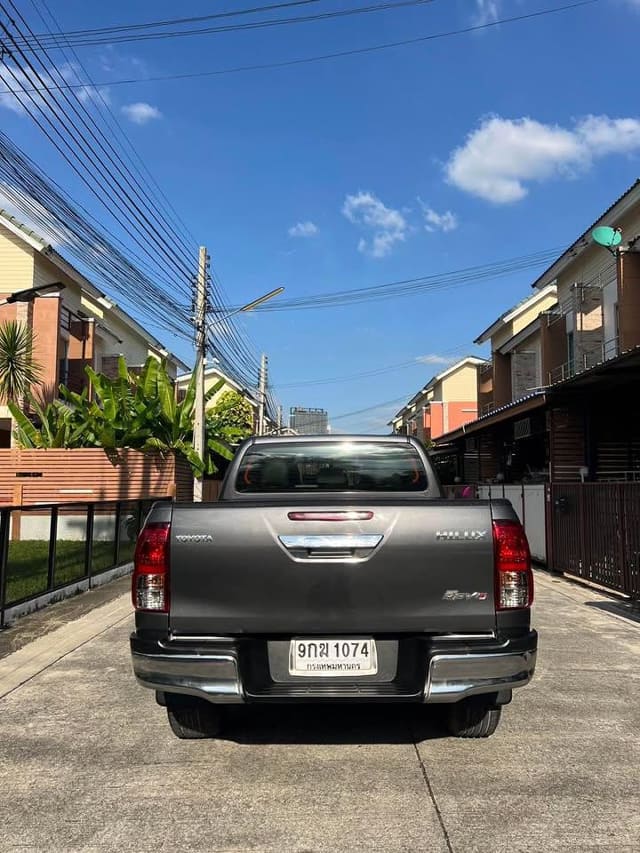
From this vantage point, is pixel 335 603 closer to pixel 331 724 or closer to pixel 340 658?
pixel 340 658

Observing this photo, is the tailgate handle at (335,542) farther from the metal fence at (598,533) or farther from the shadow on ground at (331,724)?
the metal fence at (598,533)

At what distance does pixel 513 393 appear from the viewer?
27688mm

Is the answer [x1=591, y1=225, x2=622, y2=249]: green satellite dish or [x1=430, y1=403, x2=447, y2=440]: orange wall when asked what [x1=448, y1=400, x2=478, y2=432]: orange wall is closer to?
[x1=430, y1=403, x2=447, y2=440]: orange wall

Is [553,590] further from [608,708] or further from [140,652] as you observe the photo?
[140,652]

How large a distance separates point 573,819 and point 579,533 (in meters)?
8.53

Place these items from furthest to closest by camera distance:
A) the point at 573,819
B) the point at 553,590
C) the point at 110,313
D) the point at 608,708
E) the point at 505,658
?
the point at 110,313
the point at 553,590
the point at 608,708
the point at 505,658
the point at 573,819

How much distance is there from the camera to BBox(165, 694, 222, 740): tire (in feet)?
13.7

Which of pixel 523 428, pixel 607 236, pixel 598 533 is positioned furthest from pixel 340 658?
pixel 607 236

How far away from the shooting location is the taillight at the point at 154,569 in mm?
3598

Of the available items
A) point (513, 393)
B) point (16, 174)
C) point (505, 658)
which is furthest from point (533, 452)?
point (505, 658)

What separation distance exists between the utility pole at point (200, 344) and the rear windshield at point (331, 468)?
1447 centimetres

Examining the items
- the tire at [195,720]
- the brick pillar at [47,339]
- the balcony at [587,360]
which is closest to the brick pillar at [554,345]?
the balcony at [587,360]

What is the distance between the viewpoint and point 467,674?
3.53 metres

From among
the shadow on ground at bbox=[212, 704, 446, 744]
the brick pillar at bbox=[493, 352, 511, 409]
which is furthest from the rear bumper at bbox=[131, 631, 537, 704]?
the brick pillar at bbox=[493, 352, 511, 409]
